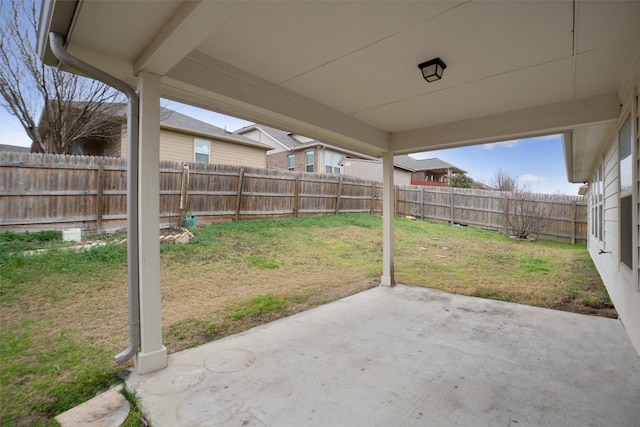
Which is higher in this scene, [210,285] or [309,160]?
[309,160]

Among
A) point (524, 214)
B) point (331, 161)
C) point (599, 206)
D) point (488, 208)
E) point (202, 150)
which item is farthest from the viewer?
point (331, 161)

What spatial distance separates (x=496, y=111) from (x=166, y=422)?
175 inches

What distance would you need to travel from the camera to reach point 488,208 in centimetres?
1248

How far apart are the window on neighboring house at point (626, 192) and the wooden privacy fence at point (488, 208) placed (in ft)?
29.3

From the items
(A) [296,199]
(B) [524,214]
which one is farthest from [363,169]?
(B) [524,214]

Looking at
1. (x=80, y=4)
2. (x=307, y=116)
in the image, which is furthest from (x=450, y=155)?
(x=80, y=4)

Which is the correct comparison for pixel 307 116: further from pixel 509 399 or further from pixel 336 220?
pixel 336 220

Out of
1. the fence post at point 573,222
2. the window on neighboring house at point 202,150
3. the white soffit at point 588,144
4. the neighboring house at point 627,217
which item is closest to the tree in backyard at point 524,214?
the fence post at point 573,222

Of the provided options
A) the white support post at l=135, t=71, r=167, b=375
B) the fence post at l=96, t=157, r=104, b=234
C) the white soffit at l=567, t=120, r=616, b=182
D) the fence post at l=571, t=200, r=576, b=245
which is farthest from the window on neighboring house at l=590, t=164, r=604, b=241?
the fence post at l=96, t=157, r=104, b=234

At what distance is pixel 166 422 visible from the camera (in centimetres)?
188

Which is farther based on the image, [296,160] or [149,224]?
[296,160]

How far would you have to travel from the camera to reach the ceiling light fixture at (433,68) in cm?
257

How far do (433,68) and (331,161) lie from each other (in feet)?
48.5

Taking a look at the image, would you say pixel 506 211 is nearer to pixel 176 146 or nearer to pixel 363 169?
pixel 363 169
